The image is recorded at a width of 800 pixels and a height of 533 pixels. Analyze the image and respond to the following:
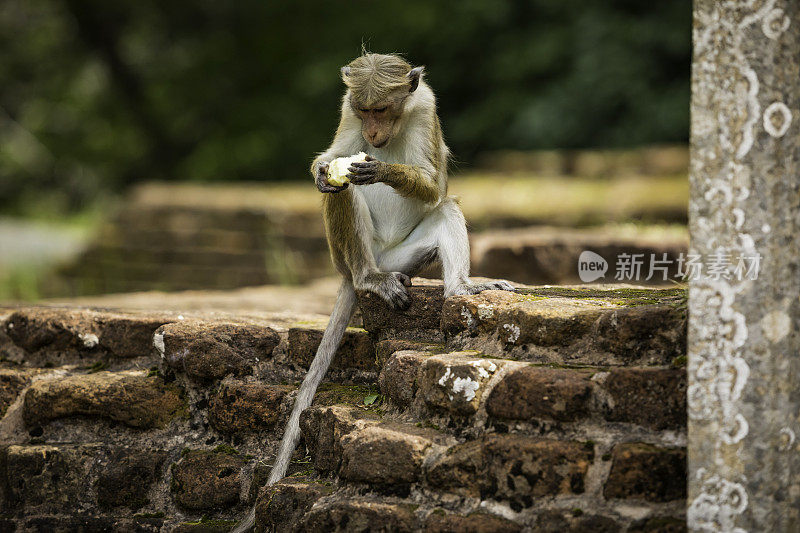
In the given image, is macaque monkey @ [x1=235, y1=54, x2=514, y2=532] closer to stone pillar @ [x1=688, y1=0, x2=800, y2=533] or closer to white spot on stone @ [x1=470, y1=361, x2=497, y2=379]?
white spot on stone @ [x1=470, y1=361, x2=497, y2=379]

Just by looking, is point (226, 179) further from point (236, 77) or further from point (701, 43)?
point (701, 43)

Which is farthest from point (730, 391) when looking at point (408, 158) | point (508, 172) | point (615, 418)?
point (508, 172)

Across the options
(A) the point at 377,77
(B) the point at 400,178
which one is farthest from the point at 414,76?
(B) the point at 400,178

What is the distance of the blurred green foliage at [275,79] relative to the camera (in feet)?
41.6

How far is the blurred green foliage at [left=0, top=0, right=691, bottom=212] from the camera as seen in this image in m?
12.7

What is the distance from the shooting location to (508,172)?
10.5 m

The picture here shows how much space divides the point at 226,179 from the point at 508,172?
6.74 m

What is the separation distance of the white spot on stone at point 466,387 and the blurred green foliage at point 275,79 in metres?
9.33

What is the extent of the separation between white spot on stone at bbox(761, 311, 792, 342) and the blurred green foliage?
986cm

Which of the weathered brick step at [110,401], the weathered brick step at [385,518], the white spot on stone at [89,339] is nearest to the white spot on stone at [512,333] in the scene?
the weathered brick step at [385,518]

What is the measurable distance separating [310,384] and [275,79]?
546 inches

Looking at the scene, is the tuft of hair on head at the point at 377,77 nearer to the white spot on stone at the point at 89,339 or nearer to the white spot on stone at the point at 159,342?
the white spot on stone at the point at 159,342

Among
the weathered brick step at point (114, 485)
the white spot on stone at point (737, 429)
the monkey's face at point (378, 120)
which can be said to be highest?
the monkey's face at point (378, 120)

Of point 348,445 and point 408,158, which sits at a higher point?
point 408,158
